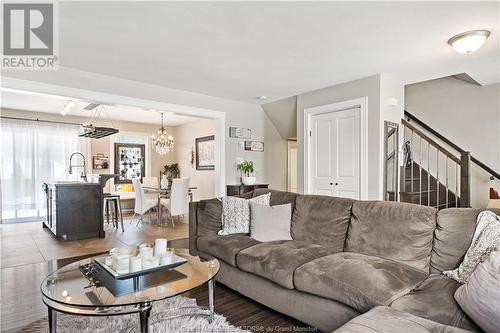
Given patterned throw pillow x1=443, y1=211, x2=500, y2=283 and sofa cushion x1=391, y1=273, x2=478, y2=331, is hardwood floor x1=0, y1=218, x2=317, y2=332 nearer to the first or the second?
sofa cushion x1=391, y1=273, x2=478, y2=331

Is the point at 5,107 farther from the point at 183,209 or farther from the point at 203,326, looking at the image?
the point at 203,326

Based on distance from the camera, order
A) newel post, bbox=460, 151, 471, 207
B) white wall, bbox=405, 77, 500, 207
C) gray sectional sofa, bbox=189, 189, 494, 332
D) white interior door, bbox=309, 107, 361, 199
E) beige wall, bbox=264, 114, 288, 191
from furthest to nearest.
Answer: beige wall, bbox=264, 114, 288, 191 → white wall, bbox=405, 77, 500, 207 → white interior door, bbox=309, 107, 361, 199 → newel post, bbox=460, 151, 471, 207 → gray sectional sofa, bbox=189, 189, 494, 332

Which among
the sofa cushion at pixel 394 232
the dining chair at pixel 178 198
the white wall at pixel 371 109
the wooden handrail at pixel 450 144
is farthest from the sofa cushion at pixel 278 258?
the dining chair at pixel 178 198

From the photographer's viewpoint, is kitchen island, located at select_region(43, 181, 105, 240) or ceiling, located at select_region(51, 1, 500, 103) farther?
kitchen island, located at select_region(43, 181, 105, 240)

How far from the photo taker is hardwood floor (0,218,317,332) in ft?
7.02

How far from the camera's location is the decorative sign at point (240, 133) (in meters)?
5.25

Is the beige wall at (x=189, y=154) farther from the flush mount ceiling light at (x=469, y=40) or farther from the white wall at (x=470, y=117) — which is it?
the flush mount ceiling light at (x=469, y=40)

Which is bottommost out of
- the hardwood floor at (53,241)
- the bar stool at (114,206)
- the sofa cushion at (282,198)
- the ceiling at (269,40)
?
the hardwood floor at (53,241)

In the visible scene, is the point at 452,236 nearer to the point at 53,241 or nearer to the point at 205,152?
the point at 53,241

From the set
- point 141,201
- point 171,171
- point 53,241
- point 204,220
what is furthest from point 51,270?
point 171,171

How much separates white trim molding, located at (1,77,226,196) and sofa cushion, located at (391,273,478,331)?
147 inches

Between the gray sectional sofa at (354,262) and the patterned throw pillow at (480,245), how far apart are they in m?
0.06

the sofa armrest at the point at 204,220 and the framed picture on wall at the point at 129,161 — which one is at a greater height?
the framed picture on wall at the point at 129,161

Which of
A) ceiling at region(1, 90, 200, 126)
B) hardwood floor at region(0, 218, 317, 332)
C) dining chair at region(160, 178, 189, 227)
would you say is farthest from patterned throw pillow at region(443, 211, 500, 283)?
dining chair at region(160, 178, 189, 227)
